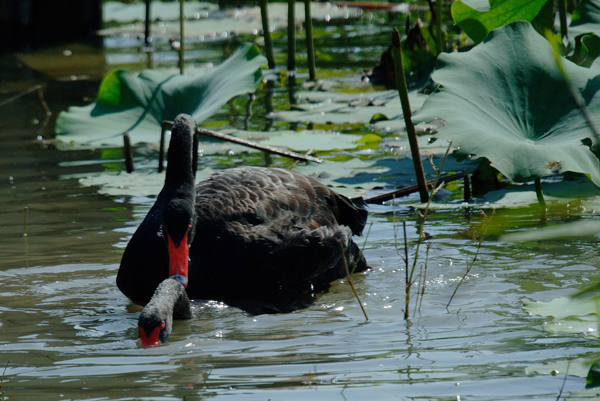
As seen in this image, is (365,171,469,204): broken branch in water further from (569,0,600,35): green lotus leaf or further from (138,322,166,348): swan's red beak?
(138,322,166,348): swan's red beak

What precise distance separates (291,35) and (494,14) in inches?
185

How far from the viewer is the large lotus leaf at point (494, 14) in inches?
244

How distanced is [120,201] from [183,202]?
2561 mm

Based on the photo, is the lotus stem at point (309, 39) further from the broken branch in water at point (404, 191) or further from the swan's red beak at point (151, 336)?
the swan's red beak at point (151, 336)

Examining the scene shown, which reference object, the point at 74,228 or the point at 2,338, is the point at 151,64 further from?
the point at 2,338

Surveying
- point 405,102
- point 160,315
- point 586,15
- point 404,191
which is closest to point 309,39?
point 586,15

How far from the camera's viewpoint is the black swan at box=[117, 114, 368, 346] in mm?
4461

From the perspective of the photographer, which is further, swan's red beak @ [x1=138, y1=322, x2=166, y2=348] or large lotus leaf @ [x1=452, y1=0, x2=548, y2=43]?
large lotus leaf @ [x1=452, y1=0, x2=548, y2=43]

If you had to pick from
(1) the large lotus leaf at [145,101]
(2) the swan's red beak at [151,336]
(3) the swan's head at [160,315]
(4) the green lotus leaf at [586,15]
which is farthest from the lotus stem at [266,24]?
(2) the swan's red beak at [151,336]

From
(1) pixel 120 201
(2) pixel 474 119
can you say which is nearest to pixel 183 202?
(2) pixel 474 119

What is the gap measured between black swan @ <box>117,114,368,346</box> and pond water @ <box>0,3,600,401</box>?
158 millimetres

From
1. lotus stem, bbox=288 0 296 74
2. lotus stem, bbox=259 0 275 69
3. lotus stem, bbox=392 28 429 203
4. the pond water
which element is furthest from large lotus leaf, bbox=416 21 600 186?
lotus stem, bbox=288 0 296 74

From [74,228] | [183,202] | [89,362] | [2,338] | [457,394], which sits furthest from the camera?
[74,228]

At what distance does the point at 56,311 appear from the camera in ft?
15.2
